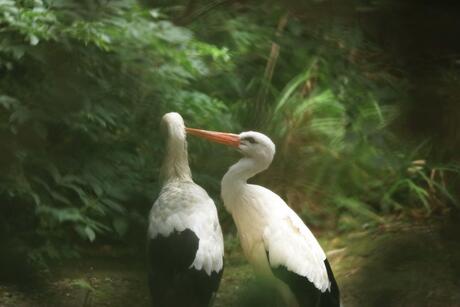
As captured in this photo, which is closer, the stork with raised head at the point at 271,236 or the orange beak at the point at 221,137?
the stork with raised head at the point at 271,236

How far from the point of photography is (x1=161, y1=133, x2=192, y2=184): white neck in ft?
9.72

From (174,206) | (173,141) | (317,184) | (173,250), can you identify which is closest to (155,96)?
(173,141)

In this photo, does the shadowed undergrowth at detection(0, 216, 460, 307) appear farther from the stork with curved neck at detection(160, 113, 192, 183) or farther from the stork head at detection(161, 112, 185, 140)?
the stork head at detection(161, 112, 185, 140)

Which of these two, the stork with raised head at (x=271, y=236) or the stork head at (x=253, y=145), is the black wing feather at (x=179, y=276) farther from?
the stork head at (x=253, y=145)

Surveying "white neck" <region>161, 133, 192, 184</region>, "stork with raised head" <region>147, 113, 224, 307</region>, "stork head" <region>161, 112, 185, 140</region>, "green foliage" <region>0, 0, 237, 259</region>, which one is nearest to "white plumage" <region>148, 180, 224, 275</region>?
"stork with raised head" <region>147, 113, 224, 307</region>

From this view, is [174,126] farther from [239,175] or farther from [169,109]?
[239,175]

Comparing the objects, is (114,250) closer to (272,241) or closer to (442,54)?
(272,241)

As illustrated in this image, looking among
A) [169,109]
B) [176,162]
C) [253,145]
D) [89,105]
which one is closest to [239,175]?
[253,145]

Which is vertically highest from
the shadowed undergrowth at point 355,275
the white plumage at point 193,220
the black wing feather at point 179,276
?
the white plumage at point 193,220

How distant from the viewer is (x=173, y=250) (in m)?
2.60

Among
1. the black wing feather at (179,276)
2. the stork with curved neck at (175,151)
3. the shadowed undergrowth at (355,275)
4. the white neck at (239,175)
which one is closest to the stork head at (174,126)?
the stork with curved neck at (175,151)

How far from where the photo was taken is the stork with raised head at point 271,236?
277cm

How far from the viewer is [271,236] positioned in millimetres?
2857

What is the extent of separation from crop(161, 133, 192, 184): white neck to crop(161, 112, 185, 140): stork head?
0.03 m
